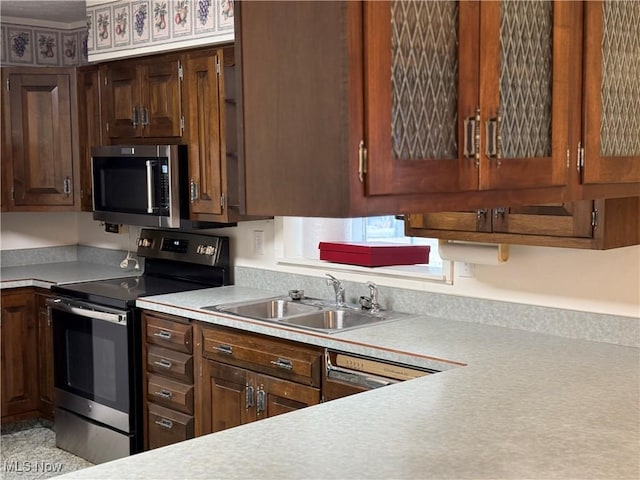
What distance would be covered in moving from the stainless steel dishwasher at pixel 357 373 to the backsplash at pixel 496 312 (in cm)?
57

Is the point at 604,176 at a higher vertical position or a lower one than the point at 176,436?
higher

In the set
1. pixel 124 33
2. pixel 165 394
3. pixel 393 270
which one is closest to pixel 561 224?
pixel 393 270

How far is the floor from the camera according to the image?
4242 mm

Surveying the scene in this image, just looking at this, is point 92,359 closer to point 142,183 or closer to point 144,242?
point 144,242

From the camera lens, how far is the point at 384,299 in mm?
3750

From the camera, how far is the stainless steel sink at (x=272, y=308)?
387 centimetres

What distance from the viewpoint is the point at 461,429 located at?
1983 mm

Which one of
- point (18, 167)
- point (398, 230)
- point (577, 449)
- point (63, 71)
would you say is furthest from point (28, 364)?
point (577, 449)

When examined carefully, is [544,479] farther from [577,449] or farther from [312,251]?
[312,251]

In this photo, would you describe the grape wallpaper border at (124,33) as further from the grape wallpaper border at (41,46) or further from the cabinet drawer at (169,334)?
the cabinet drawer at (169,334)

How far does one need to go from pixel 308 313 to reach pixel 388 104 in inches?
99.5

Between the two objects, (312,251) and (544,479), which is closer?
(544,479)

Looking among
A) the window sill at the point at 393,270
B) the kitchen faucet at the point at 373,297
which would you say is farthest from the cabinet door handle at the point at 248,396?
the window sill at the point at 393,270

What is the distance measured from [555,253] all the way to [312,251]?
1478 millimetres
